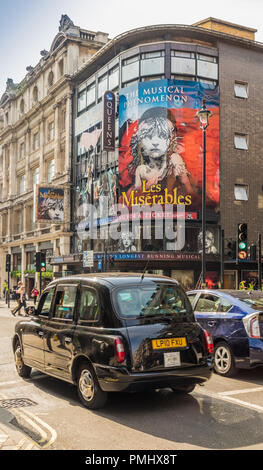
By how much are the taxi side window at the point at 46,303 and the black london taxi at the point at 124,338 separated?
43 centimetres

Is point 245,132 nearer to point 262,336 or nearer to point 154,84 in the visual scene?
point 154,84

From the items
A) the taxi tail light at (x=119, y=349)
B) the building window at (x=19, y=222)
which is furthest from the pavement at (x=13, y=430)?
the building window at (x=19, y=222)

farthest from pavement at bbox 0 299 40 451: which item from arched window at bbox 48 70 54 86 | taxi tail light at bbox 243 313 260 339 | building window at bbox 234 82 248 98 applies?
arched window at bbox 48 70 54 86

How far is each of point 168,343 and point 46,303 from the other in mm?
2531

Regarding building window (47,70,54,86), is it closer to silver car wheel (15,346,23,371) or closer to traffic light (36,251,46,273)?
traffic light (36,251,46,273)

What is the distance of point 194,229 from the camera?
103 feet

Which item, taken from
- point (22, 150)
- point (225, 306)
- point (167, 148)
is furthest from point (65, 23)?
point (225, 306)

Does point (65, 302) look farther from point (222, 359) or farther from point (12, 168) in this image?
point (12, 168)

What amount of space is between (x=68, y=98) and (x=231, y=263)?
20.1 meters

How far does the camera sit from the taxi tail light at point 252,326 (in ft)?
27.1

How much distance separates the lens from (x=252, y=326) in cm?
830

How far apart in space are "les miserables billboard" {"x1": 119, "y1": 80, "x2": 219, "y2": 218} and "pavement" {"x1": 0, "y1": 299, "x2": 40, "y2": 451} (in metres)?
24.7
